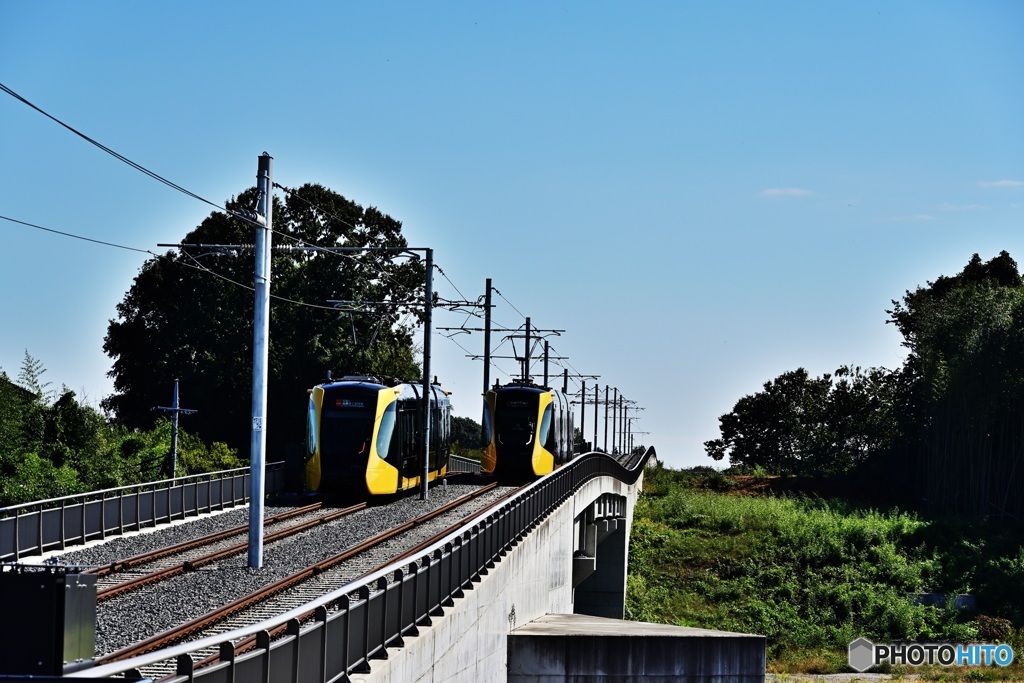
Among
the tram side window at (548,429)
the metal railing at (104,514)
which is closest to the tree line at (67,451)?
the metal railing at (104,514)

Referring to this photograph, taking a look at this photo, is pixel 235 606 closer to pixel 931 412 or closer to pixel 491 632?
pixel 491 632

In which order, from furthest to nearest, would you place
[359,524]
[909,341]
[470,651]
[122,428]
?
1. [909,341]
2. [122,428]
3. [359,524]
4. [470,651]

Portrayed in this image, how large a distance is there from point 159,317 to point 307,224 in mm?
9191

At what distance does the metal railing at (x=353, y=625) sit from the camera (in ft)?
32.5

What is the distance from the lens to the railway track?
Answer: 1553 centimetres

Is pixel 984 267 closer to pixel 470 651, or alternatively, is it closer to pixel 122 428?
pixel 122 428

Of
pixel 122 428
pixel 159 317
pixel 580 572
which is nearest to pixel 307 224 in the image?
pixel 159 317

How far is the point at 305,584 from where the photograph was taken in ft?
69.6

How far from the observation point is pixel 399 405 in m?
36.4

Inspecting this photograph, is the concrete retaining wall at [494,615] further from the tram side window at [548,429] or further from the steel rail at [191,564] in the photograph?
the steel rail at [191,564]

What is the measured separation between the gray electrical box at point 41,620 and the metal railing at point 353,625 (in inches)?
7.6

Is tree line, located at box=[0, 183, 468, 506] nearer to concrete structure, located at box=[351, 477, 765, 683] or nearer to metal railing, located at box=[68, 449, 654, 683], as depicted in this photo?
concrete structure, located at box=[351, 477, 765, 683]

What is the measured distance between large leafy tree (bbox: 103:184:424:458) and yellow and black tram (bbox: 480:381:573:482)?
24008 millimetres

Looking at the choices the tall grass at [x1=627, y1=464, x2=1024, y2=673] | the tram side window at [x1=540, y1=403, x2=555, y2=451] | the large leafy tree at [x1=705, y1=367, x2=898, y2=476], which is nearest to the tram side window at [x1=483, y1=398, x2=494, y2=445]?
the tram side window at [x1=540, y1=403, x2=555, y2=451]
